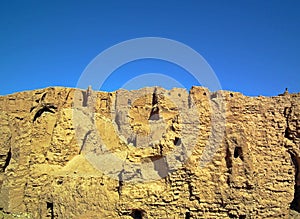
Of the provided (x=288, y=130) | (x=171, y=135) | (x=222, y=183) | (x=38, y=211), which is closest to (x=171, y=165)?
(x=171, y=135)

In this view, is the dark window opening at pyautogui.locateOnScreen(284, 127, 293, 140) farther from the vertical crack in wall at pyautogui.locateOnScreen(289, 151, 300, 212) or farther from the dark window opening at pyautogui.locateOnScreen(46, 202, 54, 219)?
the dark window opening at pyautogui.locateOnScreen(46, 202, 54, 219)

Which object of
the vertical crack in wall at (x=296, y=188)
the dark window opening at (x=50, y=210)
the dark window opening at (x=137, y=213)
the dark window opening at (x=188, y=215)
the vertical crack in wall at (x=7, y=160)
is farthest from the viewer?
the vertical crack in wall at (x=7, y=160)

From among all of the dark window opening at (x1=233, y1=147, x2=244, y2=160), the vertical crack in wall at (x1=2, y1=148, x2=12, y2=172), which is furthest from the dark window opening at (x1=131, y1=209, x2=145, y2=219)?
the vertical crack in wall at (x1=2, y1=148, x2=12, y2=172)

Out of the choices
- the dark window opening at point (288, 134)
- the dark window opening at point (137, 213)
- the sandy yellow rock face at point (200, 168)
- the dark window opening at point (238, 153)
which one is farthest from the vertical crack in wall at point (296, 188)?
the dark window opening at point (137, 213)

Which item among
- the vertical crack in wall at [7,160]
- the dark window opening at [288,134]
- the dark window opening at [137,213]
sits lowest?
the dark window opening at [137,213]

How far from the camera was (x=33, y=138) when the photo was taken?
13.4m

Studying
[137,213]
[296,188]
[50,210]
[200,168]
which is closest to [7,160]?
[50,210]

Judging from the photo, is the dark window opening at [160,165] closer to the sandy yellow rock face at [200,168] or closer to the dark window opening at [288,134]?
the sandy yellow rock face at [200,168]

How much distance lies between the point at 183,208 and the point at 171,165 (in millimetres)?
1237

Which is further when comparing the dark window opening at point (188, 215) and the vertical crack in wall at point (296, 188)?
the vertical crack in wall at point (296, 188)

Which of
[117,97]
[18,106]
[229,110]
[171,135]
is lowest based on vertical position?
[171,135]

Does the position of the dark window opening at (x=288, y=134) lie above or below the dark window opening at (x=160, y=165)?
above

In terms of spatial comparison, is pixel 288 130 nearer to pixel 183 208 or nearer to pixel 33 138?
pixel 183 208

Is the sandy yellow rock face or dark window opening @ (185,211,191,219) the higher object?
the sandy yellow rock face
